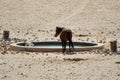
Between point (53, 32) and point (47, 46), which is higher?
point (53, 32)

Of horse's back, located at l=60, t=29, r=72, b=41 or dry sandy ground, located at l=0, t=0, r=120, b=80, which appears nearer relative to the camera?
dry sandy ground, located at l=0, t=0, r=120, b=80

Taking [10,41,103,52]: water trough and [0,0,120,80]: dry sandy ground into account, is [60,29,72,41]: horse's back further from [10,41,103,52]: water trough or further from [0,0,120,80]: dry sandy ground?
[0,0,120,80]: dry sandy ground

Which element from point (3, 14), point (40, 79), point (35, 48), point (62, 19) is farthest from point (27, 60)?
point (3, 14)

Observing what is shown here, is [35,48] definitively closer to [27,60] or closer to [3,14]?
[27,60]

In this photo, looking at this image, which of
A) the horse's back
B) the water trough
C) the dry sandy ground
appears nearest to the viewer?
the dry sandy ground

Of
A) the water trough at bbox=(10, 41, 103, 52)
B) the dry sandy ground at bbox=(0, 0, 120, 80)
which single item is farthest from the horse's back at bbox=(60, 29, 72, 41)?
the dry sandy ground at bbox=(0, 0, 120, 80)

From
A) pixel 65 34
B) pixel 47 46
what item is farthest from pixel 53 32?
pixel 65 34

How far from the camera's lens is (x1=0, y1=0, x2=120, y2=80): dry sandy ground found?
15.8 meters

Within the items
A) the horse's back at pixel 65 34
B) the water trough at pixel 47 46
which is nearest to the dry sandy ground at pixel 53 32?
the water trough at pixel 47 46

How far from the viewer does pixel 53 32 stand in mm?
33156

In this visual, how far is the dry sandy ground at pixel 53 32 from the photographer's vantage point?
15812mm

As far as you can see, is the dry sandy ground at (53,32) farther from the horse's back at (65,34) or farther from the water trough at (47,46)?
the horse's back at (65,34)

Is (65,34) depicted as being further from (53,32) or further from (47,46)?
(53,32)

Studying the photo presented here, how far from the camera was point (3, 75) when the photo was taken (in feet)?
50.6
